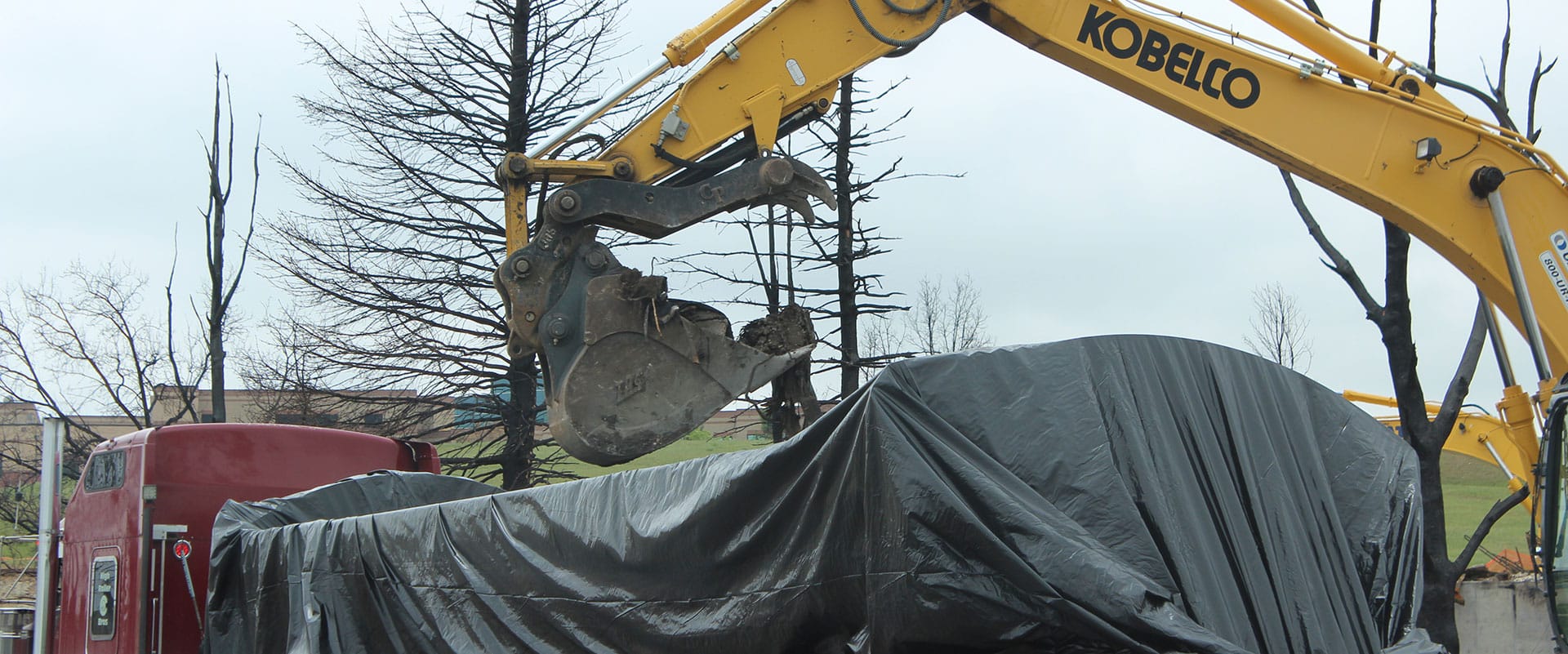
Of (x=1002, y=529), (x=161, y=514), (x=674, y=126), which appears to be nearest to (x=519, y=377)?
(x=161, y=514)

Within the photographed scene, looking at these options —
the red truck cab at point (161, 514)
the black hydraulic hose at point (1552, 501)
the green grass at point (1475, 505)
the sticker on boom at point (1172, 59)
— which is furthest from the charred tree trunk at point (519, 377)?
the green grass at point (1475, 505)

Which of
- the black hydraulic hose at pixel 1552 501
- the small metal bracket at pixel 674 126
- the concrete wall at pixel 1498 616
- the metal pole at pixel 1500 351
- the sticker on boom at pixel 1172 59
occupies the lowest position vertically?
the concrete wall at pixel 1498 616

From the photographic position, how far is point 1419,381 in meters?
12.1

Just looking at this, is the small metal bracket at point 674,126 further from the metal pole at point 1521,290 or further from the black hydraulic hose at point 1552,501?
the black hydraulic hose at point 1552,501

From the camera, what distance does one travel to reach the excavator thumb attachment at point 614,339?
654cm

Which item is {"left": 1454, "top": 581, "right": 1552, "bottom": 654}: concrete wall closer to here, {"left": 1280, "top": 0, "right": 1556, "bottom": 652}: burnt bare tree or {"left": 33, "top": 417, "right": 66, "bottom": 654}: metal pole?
{"left": 1280, "top": 0, "right": 1556, "bottom": 652}: burnt bare tree

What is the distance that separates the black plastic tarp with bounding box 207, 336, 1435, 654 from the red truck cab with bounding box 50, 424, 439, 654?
135 inches

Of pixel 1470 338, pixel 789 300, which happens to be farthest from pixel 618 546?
pixel 1470 338

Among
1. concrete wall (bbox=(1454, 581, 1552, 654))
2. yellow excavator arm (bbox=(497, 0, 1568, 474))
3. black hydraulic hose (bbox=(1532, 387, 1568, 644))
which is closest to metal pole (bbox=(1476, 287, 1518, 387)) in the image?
yellow excavator arm (bbox=(497, 0, 1568, 474))

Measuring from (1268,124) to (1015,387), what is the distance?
179 inches

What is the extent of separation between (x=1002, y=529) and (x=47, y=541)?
292 inches

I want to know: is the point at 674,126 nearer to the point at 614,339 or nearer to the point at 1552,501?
the point at 614,339

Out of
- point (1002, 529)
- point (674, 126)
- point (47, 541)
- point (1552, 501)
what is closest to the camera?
point (1002, 529)

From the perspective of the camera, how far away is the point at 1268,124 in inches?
285
